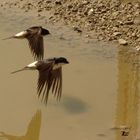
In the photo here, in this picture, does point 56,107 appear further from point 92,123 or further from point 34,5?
point 34,5

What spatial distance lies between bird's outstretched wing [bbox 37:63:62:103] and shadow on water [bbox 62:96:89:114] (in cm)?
9

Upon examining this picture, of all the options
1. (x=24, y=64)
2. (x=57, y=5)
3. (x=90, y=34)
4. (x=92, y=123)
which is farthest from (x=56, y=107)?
(x=57, y=5)

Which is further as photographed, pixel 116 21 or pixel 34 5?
pixel 34 5

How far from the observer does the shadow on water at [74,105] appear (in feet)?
13.4

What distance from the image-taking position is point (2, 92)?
4.23m

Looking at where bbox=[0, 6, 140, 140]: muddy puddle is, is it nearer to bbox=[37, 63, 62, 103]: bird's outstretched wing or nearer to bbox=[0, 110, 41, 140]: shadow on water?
bbox=[0, 110, 41, 140]: shadow on water

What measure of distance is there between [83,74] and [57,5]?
5.02 ft

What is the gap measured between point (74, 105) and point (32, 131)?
431 mm

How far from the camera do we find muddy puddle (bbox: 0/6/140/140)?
3.84m

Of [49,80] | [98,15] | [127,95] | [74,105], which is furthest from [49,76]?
[98,15]

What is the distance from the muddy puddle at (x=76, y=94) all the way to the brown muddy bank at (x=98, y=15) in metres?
0.18

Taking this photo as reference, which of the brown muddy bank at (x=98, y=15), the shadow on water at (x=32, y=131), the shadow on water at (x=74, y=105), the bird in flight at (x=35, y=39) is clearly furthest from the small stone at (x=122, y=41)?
the shadow on water at (x=32, y=131)

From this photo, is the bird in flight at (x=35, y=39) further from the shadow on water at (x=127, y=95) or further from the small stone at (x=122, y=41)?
the small stone at (x=122, y=41)

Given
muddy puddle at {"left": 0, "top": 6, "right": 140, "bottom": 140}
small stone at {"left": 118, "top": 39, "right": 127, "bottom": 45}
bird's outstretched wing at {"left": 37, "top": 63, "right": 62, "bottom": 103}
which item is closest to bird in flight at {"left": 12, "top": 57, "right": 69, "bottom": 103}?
bird's outstretched wing at {"left": 37, "top": 63, "right": 62, "bottom": 103}
